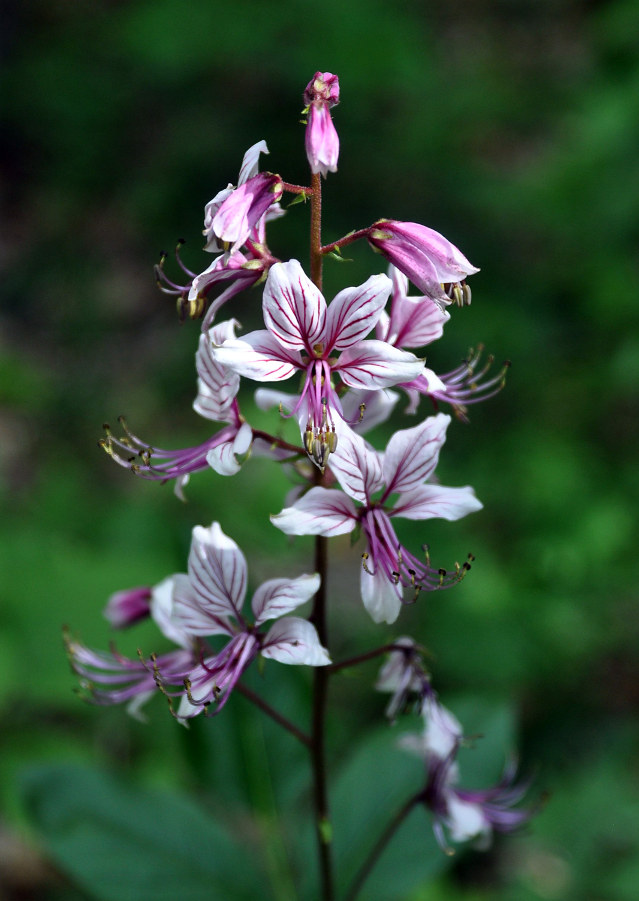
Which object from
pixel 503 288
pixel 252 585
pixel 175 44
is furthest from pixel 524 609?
pixel 175 44

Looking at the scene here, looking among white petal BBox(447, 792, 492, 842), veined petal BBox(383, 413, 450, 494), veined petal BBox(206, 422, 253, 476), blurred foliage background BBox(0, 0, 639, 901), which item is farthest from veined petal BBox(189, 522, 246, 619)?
blurred foliage background BBox(0, 0, 639, 901)

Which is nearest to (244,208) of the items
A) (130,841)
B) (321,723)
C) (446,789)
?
(321,723)

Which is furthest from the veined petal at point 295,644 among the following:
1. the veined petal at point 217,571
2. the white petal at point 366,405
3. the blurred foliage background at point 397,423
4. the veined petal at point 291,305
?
the blurred foliage background at point 397,423

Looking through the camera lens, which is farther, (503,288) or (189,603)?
(503,288)

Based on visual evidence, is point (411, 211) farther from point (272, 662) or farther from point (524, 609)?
point (272, 662)

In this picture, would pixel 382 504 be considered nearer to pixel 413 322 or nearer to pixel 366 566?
pixel 366 566
